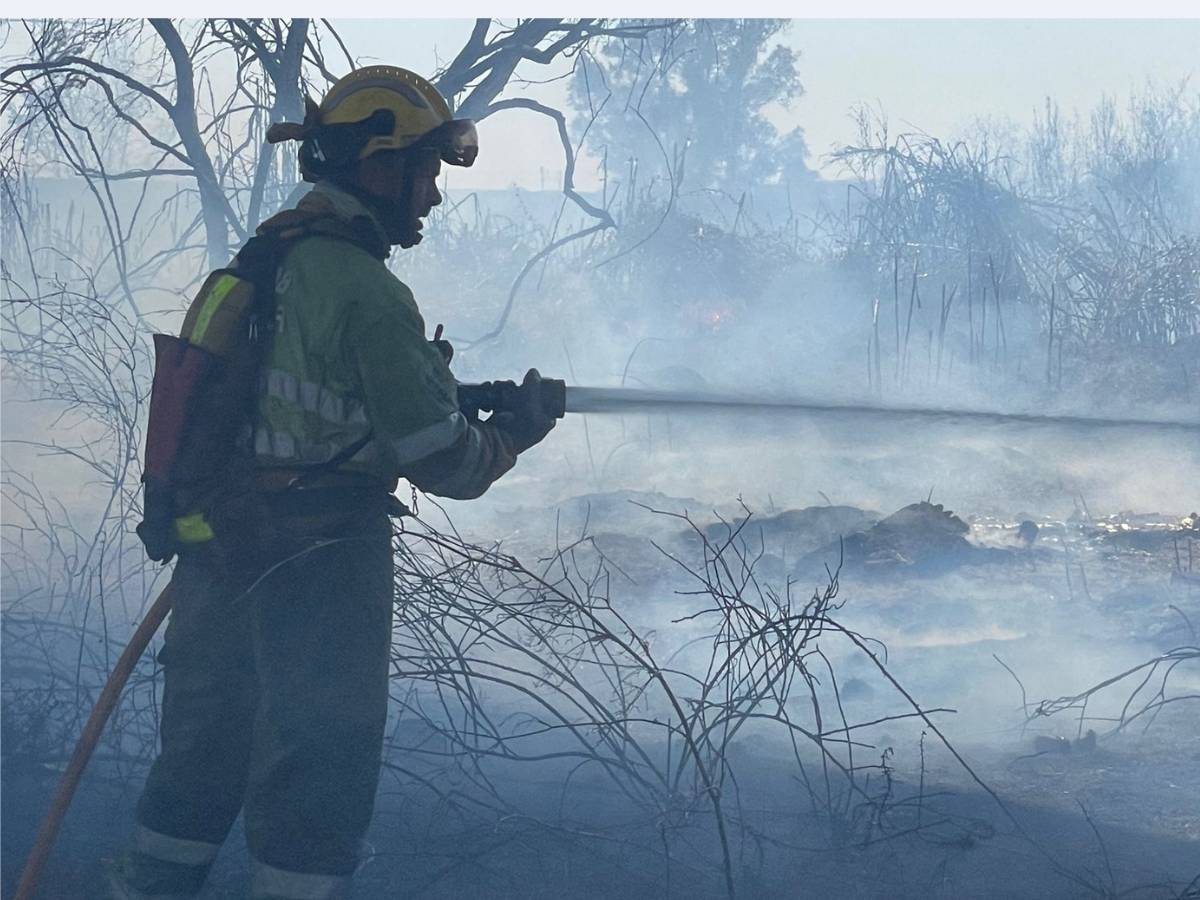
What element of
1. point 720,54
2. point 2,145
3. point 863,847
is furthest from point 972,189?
point 2,145

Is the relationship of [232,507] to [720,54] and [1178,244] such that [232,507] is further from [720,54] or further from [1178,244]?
[1178,244]

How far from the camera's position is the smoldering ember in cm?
326

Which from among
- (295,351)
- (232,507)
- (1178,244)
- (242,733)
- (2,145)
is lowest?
(242,733)

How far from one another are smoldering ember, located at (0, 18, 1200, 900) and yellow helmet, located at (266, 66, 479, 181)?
1.05m

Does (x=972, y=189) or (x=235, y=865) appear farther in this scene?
(x=972, y=189)

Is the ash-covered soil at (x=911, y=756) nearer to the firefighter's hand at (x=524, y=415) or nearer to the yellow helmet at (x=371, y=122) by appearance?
the firefighter's hand at (x=524, y=415)

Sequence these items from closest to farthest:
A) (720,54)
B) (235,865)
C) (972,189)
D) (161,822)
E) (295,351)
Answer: (295,351)
(161,822)
(235,865)
(720,54)
(972,189)

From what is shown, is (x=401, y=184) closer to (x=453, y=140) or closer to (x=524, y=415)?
(x=453, y=140)

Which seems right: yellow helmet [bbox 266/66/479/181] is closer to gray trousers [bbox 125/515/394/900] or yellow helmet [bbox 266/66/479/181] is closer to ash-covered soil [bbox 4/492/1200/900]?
gray trousers [bbox 125/515/394/900]

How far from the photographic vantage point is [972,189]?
3.79 metres

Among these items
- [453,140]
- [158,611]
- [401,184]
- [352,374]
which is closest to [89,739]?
[158,611]

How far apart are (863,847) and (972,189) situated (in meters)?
2.14

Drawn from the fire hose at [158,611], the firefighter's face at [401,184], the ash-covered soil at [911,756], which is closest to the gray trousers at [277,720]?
the fire hose at [158,611]

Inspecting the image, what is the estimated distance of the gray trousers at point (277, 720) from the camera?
2.07 m
